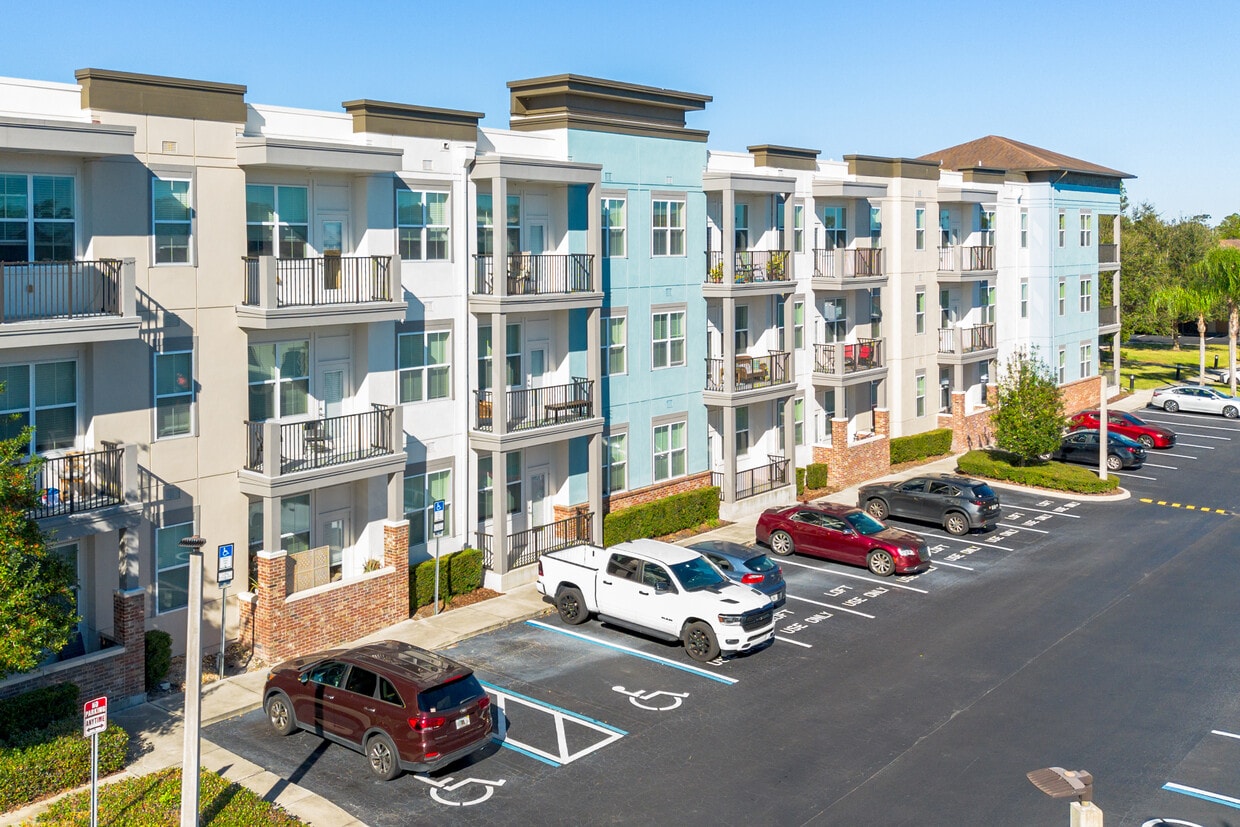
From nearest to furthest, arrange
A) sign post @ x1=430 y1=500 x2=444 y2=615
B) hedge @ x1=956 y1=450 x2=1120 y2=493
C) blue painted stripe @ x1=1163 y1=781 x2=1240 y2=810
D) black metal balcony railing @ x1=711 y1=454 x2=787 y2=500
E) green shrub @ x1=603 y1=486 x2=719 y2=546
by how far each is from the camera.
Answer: blue painted stripe @ x1=1163 y1=781 x2=1240 y2=810 → sign post @ x1=430 y1=500 x2=444 y2=615 → green shrub @ x1=603 y1=486 x2=719 y2=546 → black metal balcony railing @ x1=711 y1=454 x2=787 y2=500 → hedge @ x1=956 y1=450 x2=1120 y2=493

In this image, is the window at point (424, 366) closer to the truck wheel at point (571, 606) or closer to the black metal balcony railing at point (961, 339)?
the truck wheel at point (571, 606)

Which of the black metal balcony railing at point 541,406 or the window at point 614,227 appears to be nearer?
the black metal balcony railing at point 541,406

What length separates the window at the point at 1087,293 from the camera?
180 ft

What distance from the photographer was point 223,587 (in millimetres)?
21547

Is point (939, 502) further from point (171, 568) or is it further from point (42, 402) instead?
point (42, 402)

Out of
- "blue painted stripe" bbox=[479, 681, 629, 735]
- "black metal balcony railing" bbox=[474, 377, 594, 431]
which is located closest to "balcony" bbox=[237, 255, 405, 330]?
"black metal balcony railing" bbox=[474, 377, 594, 431]

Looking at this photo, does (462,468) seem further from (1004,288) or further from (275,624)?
(1004,288)

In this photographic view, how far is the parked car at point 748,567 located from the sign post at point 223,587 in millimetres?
9847

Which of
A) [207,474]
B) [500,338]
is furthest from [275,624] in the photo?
[500,338]

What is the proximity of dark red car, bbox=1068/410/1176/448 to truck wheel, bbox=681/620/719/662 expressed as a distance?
28.7m

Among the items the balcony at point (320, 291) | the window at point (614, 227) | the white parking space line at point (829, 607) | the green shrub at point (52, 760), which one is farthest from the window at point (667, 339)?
the green shrub at point (52, 760)

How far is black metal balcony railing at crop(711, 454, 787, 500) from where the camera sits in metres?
35.2

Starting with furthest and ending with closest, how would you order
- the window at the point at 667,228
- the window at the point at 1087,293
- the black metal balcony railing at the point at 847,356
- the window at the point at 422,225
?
1. the window at the point at 1087,293
2. the black metal balcony railing at the point at 847,356
3. the window at the point at 667,228
4. the window at the point at 422,225

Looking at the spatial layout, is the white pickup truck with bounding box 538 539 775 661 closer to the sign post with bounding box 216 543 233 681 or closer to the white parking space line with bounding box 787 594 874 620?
the white parking space line with bounding box 787 594 874 620
